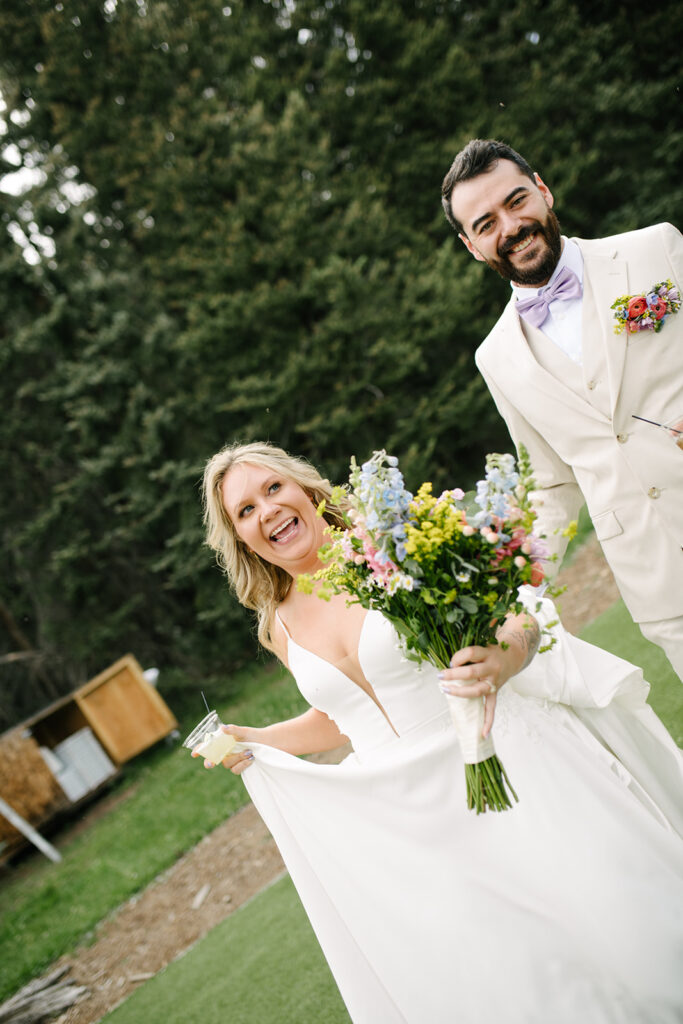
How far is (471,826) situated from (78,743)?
8.18 meters

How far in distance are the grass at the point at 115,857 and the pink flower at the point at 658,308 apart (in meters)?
6.31

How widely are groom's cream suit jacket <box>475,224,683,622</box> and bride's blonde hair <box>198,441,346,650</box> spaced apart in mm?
921

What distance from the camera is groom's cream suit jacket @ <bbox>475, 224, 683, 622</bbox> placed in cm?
263

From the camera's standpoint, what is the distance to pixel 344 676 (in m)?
2.76

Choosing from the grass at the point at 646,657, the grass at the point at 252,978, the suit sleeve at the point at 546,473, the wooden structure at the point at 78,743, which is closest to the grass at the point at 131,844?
the grass at the point at 646,657

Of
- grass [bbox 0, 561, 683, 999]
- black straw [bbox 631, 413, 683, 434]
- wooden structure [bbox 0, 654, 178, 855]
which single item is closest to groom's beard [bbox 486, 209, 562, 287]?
black straw [bbox 631, 413, 683, 434]

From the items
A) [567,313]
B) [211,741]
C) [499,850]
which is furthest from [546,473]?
[211,741]

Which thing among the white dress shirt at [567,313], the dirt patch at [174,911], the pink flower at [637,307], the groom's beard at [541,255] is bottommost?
the dirt patch at [174,911]

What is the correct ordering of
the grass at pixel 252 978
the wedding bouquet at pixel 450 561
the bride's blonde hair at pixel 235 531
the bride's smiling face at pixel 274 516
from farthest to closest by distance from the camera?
the grass at pixel 252 978, the bride's blonde hair at pixel 235 531, the bride's smiling face at pixel 274 516, the wedding bouquet at pixel 450 561

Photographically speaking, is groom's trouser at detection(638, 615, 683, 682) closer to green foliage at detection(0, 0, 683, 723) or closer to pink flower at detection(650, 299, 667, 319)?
pink flower at detection(650, 299, 667, 319)

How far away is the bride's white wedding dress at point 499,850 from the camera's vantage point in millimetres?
2232

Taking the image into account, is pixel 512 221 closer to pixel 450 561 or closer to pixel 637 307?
pixel 637 307

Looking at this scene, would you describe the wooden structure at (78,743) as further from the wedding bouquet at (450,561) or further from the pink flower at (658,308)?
the pink flower at (658,308)

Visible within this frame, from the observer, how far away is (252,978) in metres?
4.10
